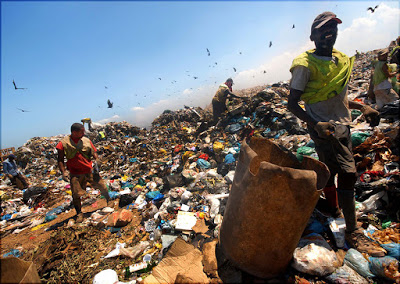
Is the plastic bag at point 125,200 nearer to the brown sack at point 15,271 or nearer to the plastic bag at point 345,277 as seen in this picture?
the brown sack at point 15,271

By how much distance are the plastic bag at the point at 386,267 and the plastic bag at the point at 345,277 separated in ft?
0.43

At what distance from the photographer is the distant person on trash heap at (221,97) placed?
22.5 feet

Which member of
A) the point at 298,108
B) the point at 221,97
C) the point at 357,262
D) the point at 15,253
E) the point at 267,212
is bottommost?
the point at 15,253

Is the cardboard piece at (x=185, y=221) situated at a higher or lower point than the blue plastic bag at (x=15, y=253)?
higher

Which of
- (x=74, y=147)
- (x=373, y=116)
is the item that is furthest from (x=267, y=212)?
(x=74, y=147)

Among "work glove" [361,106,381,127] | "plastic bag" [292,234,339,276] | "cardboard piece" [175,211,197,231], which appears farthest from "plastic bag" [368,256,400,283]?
"cardboard piece" [175,211,197,231]

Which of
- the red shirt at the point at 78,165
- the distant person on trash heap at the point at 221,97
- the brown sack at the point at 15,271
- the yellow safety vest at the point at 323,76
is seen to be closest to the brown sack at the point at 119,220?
the red shirt at the point at 78,165

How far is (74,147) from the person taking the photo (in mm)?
3342

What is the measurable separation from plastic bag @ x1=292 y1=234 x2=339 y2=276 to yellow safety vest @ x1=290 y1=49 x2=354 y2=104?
137 centimetres

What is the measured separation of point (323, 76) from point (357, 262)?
1.70 meters

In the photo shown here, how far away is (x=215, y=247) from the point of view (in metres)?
1.61

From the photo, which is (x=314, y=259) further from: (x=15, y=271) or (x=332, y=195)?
(x=15, y=271)

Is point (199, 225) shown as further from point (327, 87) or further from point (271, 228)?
point (327, 87)

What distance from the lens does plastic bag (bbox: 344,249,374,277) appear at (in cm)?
149
